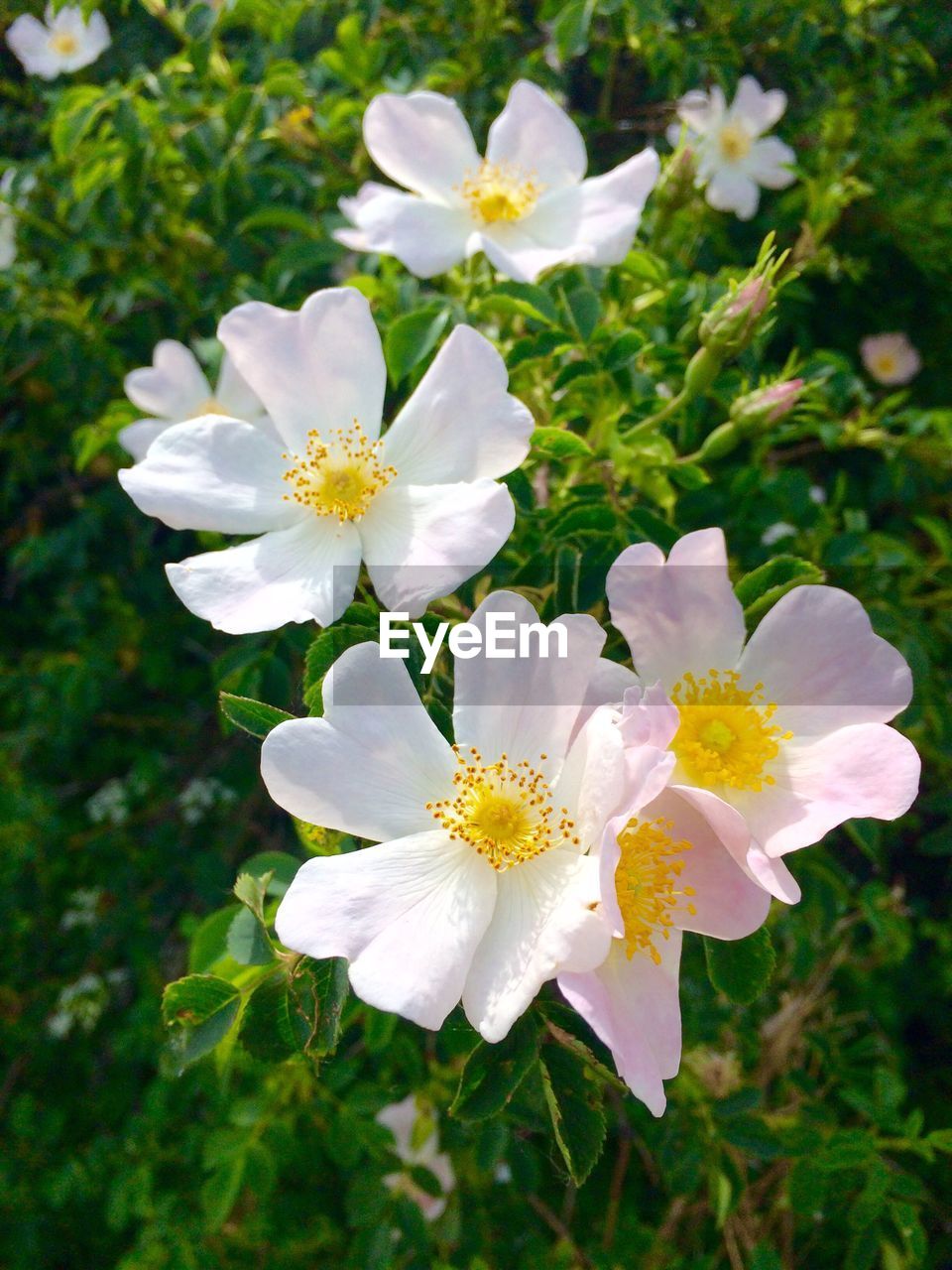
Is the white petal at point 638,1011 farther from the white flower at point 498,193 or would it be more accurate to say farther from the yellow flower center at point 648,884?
the white flower at point 498,193

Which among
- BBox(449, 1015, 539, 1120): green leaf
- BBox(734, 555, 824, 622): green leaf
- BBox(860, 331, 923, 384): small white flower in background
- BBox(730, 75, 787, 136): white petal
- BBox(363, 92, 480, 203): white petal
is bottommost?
BBox(860, 331, 923, 384): small white flower in background

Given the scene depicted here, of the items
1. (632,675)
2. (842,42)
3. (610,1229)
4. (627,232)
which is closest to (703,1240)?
(610,1229)

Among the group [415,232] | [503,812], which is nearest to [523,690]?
[503,812]

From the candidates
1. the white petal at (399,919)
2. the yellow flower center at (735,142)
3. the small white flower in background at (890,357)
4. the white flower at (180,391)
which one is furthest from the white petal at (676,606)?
the small white flower in background at (890,357)

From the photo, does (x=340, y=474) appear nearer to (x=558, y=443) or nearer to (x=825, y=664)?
(x=558, y=443)

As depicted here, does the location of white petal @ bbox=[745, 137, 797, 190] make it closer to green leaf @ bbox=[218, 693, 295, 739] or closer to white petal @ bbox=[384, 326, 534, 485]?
white petal @ bbox=[384, 326, 534, 485]

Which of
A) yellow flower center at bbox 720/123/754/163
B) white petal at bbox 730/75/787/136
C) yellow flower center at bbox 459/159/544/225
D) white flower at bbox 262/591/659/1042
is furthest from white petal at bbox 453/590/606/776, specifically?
white petal at bbox 730/75/787/136

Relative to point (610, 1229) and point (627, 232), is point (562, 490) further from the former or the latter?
point (610, 1229)
